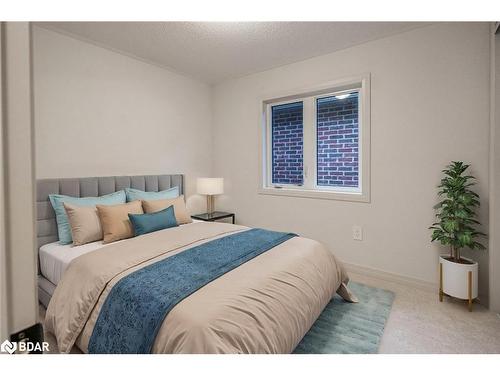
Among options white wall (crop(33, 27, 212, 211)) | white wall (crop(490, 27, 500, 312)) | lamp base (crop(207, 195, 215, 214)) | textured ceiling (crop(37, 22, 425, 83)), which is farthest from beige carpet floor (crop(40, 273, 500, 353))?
textured ceiling (crop(37, 22, 425, 83))

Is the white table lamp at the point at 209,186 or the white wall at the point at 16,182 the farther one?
the white table lamp at the point at 209,186

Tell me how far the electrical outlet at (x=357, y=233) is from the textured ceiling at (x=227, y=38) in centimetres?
202

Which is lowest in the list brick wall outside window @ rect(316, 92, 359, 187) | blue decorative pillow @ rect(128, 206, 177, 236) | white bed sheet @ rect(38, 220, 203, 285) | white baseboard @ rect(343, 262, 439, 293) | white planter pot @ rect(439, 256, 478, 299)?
white baseboard @ rect(343, 262, 439, 293)

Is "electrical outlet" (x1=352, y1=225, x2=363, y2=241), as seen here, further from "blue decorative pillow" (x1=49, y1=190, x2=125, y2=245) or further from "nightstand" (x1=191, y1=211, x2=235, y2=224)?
"blue decorative pillow" (x1=49, y1=190, x2=125, y2=245)

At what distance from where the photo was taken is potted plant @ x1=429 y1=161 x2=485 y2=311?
2.23 metres

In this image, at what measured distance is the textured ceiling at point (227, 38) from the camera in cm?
260

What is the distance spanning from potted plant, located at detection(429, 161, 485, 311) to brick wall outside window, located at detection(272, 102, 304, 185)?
1.69m

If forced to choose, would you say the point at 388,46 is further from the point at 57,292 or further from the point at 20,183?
the point at 57,292

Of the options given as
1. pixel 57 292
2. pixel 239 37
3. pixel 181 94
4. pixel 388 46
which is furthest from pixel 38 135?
pixel 388 46

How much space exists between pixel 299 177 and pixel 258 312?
2498mm

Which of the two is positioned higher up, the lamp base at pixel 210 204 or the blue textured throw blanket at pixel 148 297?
the lamp base at pixel 210 204

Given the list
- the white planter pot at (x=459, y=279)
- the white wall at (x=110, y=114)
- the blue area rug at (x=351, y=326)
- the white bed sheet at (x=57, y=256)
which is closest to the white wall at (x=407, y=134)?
the white planter pot at (x=459, y=279)

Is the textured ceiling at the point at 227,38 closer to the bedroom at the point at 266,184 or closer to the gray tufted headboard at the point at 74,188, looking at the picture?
the bedroom at the point at 266,184
